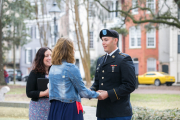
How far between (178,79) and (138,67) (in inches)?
225

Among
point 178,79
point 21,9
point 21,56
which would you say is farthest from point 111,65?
point 21,56

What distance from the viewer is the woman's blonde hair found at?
3.82m

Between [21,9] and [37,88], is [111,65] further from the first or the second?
[21,9]

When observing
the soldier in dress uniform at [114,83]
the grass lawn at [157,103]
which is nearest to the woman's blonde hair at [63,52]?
the soldier in dress uniform at [114,83]

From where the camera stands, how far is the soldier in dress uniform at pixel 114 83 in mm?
3836

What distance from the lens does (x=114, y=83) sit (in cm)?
395

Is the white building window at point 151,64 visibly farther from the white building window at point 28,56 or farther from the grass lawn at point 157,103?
the white building window at point 28,56

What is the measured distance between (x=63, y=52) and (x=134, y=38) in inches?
1366

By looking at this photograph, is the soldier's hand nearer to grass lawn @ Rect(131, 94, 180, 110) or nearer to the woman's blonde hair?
the woman's blonde hair

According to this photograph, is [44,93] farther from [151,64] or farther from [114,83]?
[151,64]

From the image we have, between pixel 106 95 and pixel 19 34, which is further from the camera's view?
pixel 19 34

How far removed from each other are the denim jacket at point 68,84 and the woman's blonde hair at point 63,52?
0.06 metres

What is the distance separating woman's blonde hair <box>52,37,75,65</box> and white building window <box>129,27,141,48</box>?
34260 mm

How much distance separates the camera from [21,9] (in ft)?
95.3
